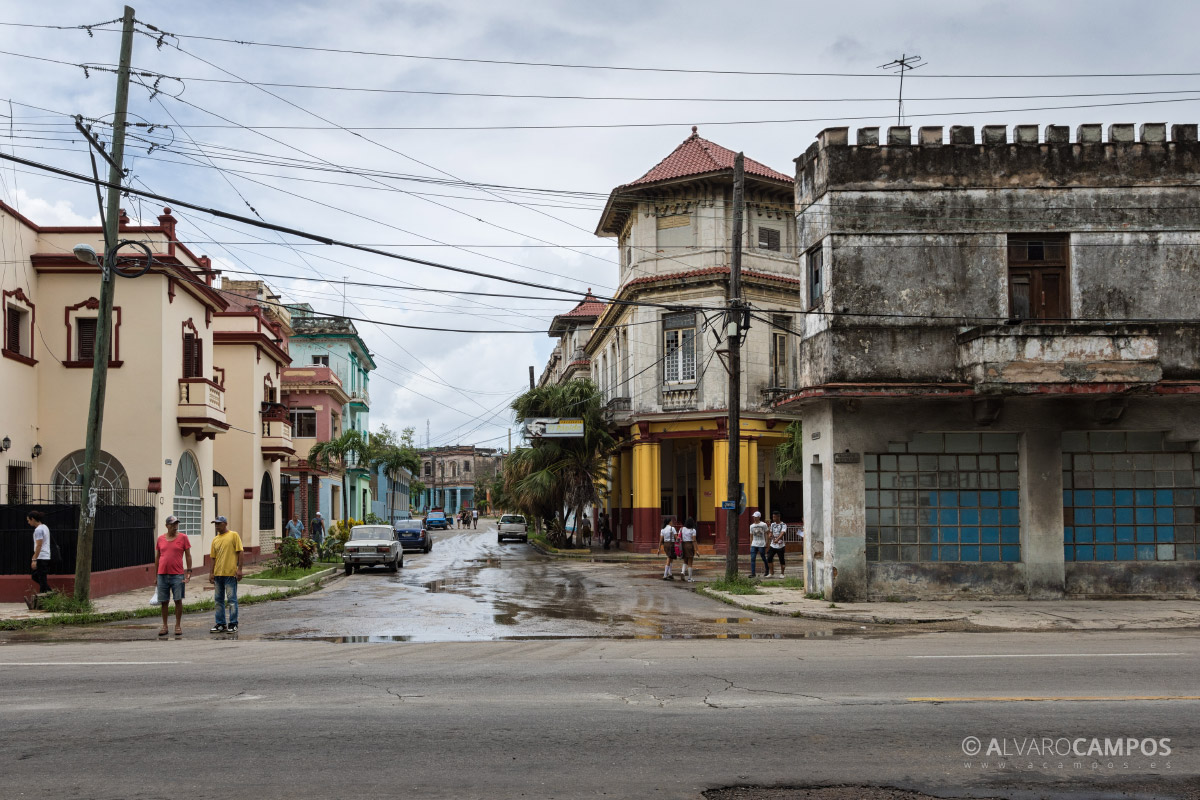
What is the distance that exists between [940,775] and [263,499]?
36758 mm

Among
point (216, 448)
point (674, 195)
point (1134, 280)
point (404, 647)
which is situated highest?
point (674, 195)

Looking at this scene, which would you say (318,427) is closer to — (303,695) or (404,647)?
(404,647)

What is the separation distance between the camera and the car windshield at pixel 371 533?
34.5 m

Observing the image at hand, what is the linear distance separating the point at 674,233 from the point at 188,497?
2076cm

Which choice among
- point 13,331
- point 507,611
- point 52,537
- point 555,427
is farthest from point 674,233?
point 52,537

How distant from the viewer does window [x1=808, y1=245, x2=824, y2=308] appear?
2092cm

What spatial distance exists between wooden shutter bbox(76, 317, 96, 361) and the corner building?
18.7 m

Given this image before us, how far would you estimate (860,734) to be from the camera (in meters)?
8.15

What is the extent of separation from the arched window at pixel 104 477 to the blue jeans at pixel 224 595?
11367 millimetres

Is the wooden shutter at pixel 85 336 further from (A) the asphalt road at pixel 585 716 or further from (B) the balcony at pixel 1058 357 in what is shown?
(B) the balcony at pixel 1058 357

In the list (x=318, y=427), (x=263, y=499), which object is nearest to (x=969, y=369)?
(x=263, y=499)

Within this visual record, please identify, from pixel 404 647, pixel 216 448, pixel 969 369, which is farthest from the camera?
pixel 216 448

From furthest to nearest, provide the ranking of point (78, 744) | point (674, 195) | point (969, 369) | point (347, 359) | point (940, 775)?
1. point (347, 359)
2. point (674, 195)
3. point (969, 369)
4. point (78, 744)
5. point (940, 775)

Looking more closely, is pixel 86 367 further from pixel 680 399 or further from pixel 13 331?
pixel 680 399
